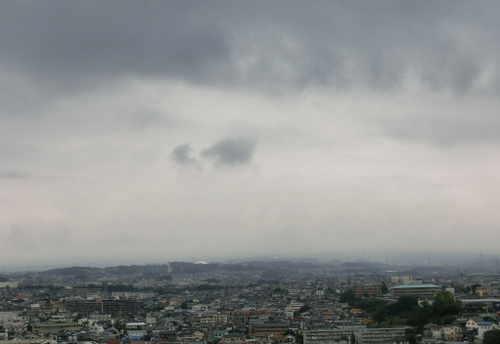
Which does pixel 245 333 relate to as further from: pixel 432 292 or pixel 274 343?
pixel 432 292

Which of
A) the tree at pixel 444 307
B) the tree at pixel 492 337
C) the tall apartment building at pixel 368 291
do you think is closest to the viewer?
the tree at pixel 492 337

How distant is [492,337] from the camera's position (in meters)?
21.7

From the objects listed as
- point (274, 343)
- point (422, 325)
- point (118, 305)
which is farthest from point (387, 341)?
point (118, 305)

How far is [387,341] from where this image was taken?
82.1 feet

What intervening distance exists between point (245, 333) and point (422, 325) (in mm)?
8480

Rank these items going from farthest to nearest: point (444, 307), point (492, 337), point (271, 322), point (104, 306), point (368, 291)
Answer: point (368, 291)
point (104, 306)
point (271, 322)
point (444, 307)
point (492, 337)

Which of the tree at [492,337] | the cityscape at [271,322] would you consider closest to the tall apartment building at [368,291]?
the cityscape at [271,322]

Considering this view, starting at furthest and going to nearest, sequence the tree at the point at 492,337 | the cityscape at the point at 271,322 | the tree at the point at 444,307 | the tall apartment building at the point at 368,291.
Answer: the tall apartment building at the point at 368,291 → the tree at the point at 444,307 → the cityscape at the point at 271,322 → the tree at the point at 492,337

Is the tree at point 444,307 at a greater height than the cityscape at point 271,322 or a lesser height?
greater

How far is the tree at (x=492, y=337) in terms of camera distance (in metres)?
21.5

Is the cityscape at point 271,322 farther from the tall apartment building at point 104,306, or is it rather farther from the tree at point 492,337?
the tree at point 492,337

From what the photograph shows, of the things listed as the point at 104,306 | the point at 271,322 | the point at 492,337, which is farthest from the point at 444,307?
the point at 104,306

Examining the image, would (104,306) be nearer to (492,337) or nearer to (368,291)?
(368,291)

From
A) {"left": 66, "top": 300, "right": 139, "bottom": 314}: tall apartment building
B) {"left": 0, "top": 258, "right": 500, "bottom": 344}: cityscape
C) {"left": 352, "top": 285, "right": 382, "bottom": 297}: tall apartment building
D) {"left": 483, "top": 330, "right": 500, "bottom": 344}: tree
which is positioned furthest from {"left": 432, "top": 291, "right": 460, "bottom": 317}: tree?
{"left": 66, "top": 300, "right": 139, "bottom": 314}: tall apartment building
